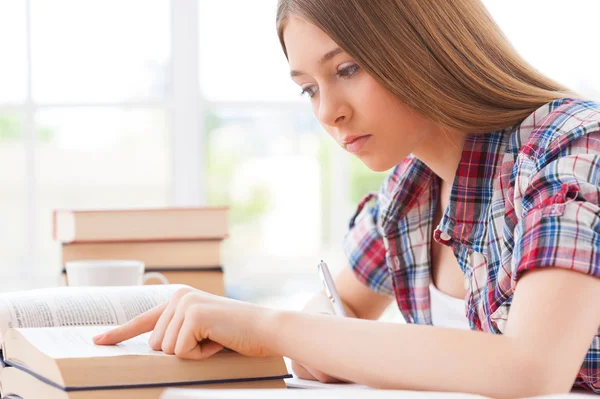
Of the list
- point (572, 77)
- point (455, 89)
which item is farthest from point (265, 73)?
point (455, 89)

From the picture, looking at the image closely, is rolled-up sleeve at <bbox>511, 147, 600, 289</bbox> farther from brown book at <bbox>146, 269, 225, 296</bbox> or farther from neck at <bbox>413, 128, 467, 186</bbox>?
brown book at <bbox>146, 269, 225, 296</bbox>

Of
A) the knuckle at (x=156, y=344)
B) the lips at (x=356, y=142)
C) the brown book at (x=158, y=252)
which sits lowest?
the knuckle at (x=156, y=344)

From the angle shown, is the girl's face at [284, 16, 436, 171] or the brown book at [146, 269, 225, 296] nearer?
the girl's face at [284, 16, 436, 171]

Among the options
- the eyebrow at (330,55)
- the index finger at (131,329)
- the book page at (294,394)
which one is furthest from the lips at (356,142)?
the book page at (294,394)

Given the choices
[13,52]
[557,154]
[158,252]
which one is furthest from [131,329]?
[13,52]

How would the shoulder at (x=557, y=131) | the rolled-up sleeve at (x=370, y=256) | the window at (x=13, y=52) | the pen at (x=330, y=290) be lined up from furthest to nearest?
the window at (x=13, y=52) < the rolled-up sleeve at (x=370, y=256) < the pen at (x=330, y=290) < the shoulder at (x=557, y=131)

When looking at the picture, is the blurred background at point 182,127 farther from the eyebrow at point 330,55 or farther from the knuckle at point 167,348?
the knuckle at point 167,348

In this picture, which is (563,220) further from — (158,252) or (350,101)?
(158,252)

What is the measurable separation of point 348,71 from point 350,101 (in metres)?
0.04

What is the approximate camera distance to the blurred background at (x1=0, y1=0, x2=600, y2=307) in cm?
254

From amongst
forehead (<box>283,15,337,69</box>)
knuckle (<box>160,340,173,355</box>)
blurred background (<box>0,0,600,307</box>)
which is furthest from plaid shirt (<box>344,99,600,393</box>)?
blurred background (<box>0,0,600,307</box>)

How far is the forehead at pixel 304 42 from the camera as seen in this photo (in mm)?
936

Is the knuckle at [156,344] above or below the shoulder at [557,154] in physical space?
below

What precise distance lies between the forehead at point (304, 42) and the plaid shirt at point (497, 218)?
0.24m
